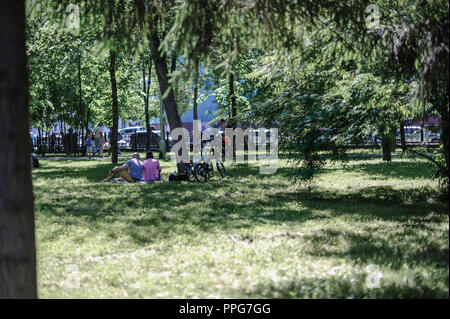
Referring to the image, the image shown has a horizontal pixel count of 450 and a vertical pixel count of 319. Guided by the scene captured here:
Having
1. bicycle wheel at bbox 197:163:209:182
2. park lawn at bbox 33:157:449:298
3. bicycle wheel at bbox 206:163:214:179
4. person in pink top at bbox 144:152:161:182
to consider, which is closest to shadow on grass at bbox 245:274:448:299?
park lawn at bbox 33:157:449:298

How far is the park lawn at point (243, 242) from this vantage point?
217 inches

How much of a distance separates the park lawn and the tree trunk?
1.36m

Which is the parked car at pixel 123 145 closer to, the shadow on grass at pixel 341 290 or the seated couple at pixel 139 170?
the seated couple at pixel 139 170

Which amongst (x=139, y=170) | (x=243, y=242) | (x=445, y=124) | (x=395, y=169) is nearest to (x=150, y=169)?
(x=139, y=170)

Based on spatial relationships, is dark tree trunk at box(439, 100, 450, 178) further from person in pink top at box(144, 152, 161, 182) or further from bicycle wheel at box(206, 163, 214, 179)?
person in pink top at box(144, 152, 161, 182)

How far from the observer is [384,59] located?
740cm

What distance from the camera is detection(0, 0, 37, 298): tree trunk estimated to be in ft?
13.1

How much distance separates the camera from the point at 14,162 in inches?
159

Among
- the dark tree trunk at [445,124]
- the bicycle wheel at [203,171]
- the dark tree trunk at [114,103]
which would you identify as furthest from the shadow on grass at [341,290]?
the dark tree trunk at [114,103]

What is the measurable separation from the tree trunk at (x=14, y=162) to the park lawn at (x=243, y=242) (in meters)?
1.36

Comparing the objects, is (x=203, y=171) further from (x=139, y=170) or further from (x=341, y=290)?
(x=341, y=290)

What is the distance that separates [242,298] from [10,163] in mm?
2425

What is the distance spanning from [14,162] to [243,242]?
4.24 metres
